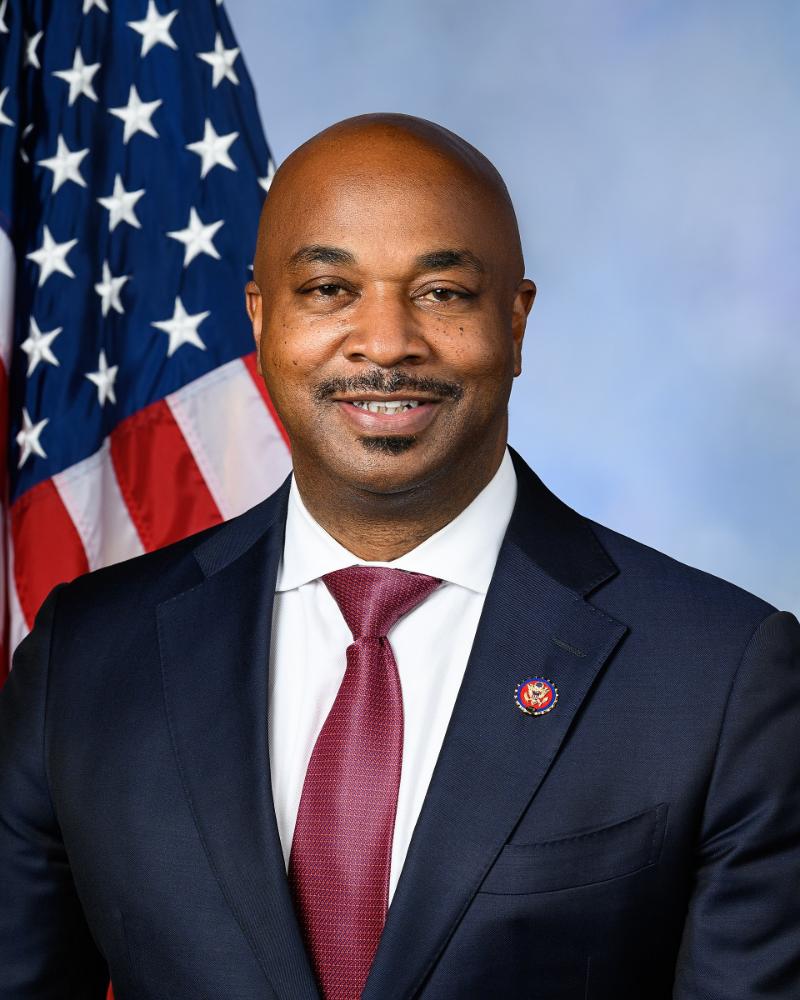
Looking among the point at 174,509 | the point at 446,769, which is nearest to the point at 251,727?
the point at 446,769

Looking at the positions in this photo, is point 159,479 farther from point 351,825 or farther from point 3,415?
point 351,825

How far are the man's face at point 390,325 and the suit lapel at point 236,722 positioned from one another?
0.26 m

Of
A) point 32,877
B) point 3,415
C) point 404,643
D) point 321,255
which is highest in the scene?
point 3,415

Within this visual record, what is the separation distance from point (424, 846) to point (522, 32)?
3.29 meters

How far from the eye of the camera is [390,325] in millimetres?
2107

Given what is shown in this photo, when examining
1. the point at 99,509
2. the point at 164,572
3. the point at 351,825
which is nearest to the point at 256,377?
the point at 99,509

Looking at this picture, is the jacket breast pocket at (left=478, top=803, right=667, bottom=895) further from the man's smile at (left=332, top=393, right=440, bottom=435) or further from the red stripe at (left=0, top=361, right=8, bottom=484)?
the red stripe at (left=0, top=361, right=8, bottom=484)

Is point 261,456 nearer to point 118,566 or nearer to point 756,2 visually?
point 118,566

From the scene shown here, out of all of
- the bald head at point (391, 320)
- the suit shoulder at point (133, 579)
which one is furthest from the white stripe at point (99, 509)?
the bald head at point (391, 320)

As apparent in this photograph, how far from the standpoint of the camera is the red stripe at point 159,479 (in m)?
3.58

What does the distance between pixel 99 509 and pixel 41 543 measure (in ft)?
0.57

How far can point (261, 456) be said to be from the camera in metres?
3.62

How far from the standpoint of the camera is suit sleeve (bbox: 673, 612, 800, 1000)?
199 cm

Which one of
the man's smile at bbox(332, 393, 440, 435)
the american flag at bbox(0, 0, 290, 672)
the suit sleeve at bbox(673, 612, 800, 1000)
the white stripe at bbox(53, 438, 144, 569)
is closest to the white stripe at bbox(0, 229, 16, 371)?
the american flag at bbox(0, 0, 290, 672)
